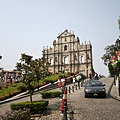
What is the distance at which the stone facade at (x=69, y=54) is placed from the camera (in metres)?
60.4

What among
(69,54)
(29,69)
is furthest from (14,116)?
(69,54)

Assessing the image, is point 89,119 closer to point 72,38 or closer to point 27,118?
point 27,118

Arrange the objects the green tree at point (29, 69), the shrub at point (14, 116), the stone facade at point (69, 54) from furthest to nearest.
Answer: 1. the stone facade at point (69, 54)
2. the green tree at point (29, 69)
3. the shrub at point (14, 116)

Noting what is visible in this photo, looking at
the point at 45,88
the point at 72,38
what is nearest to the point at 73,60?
the point at 72,38

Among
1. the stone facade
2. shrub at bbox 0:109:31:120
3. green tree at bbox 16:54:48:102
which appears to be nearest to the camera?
shrub at bbox 0:109:31:120

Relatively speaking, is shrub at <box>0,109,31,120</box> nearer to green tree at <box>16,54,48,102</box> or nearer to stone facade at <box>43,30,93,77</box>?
green tree at <box>16,54,48,102</box>

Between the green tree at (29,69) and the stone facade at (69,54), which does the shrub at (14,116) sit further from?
the stone facade at (69,54)

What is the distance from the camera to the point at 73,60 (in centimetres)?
6231

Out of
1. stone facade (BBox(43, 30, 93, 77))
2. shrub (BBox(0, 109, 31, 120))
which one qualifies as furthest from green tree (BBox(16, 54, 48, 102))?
stone facade (BBox(43, 30, 93, 77))

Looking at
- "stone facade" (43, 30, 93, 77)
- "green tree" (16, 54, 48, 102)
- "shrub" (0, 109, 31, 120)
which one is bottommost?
"shrub" (0, 109, 31, 120)

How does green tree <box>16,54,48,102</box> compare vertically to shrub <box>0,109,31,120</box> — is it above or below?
above

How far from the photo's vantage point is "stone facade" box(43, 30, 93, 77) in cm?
6041

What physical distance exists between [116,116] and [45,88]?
16667mm

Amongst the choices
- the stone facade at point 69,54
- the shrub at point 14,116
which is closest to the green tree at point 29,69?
the shrub at point 14,116
